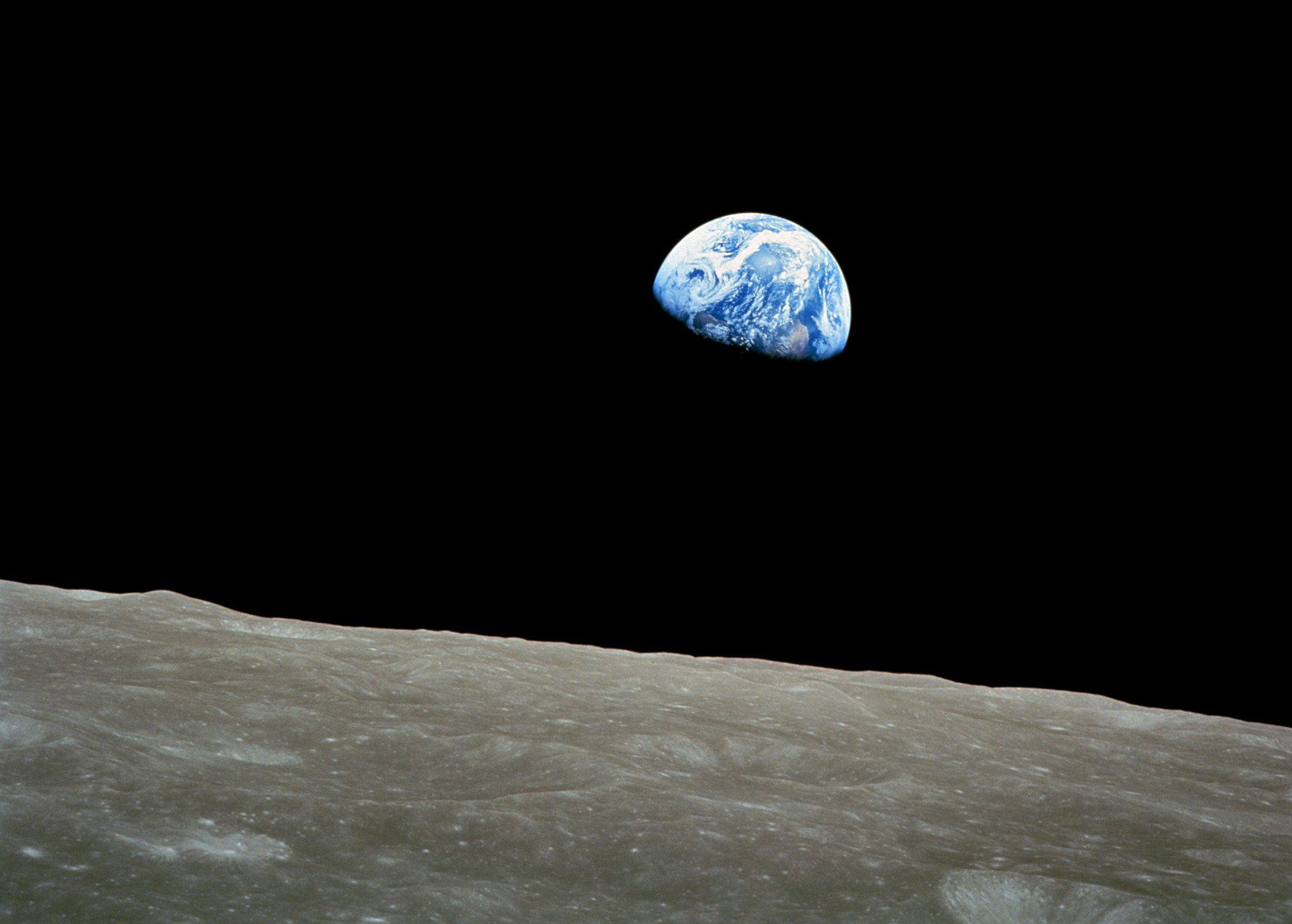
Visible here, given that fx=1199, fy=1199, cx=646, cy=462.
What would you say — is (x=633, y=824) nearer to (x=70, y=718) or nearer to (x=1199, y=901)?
(x=1199, y=901)

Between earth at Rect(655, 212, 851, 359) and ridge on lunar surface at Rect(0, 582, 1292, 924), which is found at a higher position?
earth at Rect(655, 212, 851, 359)

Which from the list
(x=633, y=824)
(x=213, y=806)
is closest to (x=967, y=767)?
(x=633, y=824)

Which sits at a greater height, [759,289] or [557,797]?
[759,289]

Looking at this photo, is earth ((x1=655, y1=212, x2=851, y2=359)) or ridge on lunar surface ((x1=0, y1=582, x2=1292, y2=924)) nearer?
ridge on lunar surface ((x1=0, y1=582, x2=1292, y2=924))

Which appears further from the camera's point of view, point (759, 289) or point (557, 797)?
point (759, 289)
